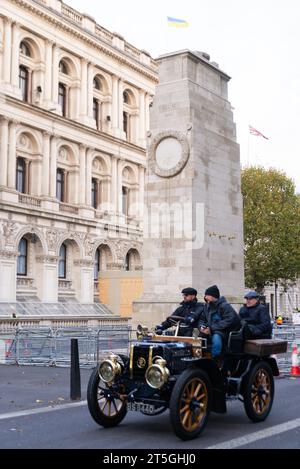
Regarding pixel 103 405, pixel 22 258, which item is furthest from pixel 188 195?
pixel 22 258

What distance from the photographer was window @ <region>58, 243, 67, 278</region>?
141 feet

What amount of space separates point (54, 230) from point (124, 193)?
10364mm

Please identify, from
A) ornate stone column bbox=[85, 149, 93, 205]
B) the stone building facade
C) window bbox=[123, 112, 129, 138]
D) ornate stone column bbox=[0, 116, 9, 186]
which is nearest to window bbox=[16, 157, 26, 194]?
the stone building facade

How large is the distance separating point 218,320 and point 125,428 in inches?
80.7

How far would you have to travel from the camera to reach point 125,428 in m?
9.10

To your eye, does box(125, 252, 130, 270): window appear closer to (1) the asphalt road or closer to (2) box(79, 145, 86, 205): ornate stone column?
(2) box(79, 145, 86, 205): ornate stone column

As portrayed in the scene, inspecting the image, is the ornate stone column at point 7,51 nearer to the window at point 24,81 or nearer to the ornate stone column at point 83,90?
the window at point 24,81

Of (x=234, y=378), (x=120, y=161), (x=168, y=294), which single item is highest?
(x=120, y=161)

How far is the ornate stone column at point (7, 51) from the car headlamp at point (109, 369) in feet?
107

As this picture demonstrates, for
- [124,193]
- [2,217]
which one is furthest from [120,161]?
[2,217]

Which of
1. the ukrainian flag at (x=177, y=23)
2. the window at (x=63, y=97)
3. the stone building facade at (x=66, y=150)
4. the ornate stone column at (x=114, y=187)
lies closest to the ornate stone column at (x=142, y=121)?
the stone building facade at (x=66, y=150)

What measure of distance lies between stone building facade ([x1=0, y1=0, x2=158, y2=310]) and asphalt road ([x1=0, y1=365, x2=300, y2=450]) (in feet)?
87.0

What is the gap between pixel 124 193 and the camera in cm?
5003
